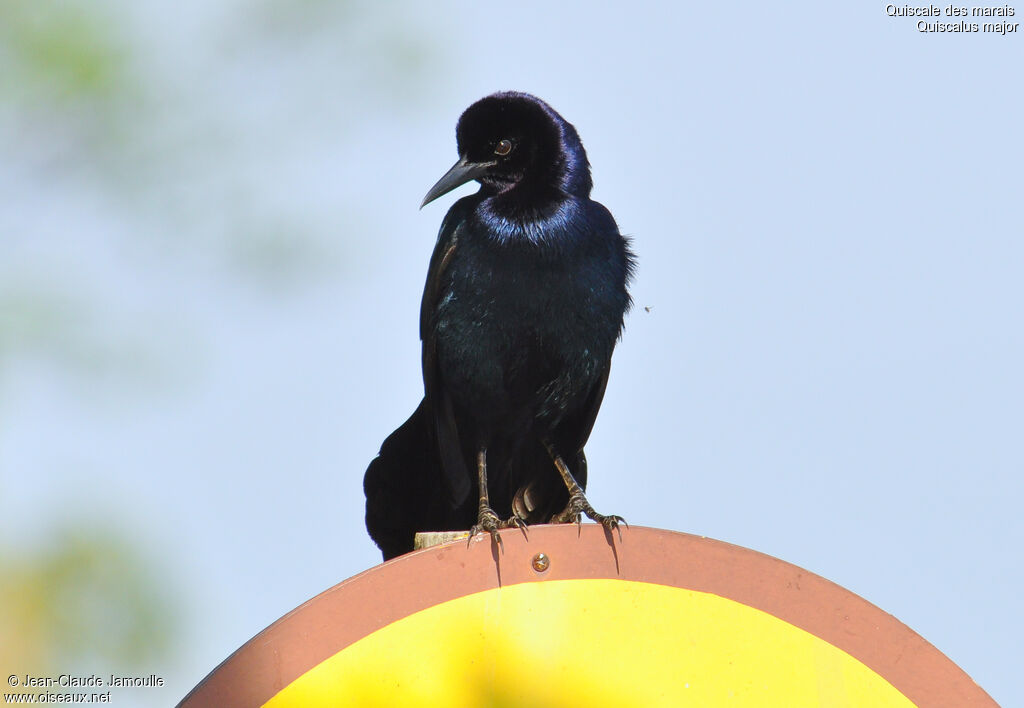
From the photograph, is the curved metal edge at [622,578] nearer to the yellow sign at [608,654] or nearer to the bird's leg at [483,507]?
the yellow sign at [608,654]

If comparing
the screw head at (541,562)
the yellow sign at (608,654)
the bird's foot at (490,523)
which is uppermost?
the bird's foot at (490,523)

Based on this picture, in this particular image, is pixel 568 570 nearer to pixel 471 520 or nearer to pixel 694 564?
pixel 694 564

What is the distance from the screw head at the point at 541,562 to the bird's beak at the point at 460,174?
7.20 feet

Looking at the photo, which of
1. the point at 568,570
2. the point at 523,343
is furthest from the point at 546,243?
the point at 568,570

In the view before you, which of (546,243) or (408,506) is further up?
(546,243)

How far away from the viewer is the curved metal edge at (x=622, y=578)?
2127mm

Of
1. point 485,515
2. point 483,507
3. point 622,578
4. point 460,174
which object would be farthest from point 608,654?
point 460,174

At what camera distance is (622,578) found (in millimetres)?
2346

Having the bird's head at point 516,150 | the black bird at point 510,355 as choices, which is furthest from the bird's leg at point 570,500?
the bird's head at point 516,150

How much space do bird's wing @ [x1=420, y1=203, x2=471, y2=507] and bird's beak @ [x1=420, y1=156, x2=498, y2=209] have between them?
0.49 feet

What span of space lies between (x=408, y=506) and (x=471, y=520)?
0.32 metres

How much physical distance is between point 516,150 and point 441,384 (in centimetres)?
95

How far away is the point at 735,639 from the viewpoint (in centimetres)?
232

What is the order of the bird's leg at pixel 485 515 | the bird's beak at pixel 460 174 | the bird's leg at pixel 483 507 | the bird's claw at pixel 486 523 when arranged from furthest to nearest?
the bird's beak at pixel 460 174, the bird's leg at pixel 483 507, the bird's leg at pixel 485 515, the bird's claw at pixel 486 523
